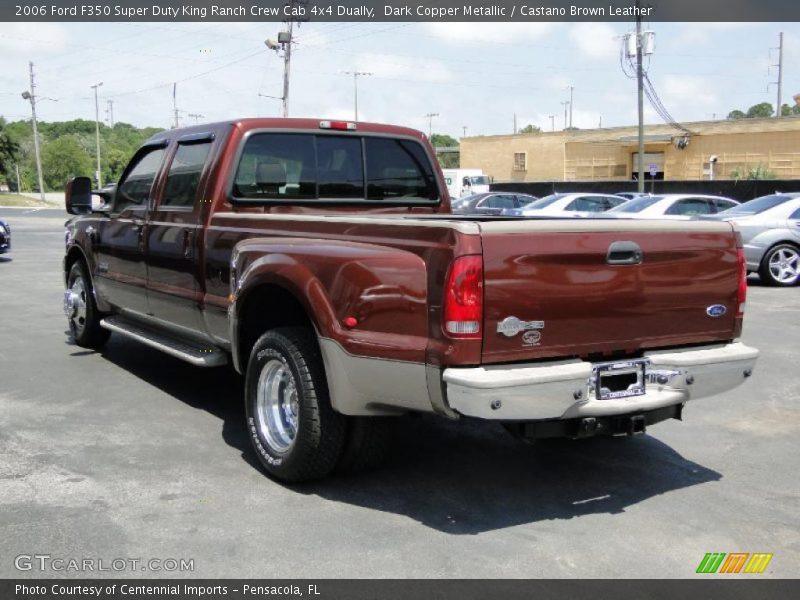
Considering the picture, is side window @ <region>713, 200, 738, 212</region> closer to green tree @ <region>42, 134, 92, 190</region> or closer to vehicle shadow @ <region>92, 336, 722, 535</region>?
vehicle shadow @ <region>92, 336, 722, 535</region>

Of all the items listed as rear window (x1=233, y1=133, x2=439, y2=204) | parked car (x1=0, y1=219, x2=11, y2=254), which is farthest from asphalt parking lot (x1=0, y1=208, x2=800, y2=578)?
parked car (x1=0, y1=219, x2=11, y2=254)

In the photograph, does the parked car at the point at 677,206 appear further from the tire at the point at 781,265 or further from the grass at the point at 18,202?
the grass at the point at 18,202

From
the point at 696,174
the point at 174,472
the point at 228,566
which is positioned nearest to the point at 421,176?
the point at 174,472

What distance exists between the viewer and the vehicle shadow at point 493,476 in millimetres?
4340

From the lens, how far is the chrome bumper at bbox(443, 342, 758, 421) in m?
3.72

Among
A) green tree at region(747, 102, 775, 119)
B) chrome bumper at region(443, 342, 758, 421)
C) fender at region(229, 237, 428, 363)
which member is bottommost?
chrome bumper at region(443, 342, 758, 421)

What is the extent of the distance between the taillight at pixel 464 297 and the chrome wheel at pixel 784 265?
11.9 meters

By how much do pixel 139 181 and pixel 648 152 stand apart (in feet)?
171

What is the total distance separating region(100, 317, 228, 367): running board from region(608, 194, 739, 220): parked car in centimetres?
1125

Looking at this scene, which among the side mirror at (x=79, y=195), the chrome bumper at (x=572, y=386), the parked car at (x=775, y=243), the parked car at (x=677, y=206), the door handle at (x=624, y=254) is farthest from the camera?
the parked car at (x=677, y=206)

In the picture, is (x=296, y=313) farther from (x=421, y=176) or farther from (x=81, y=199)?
(x=81, y=199)

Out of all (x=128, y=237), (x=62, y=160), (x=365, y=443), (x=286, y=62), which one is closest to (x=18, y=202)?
(x=286, y=62)

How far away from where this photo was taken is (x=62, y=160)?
110m

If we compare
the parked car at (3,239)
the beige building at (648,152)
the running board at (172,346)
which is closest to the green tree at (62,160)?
the beige building at (648,152)
